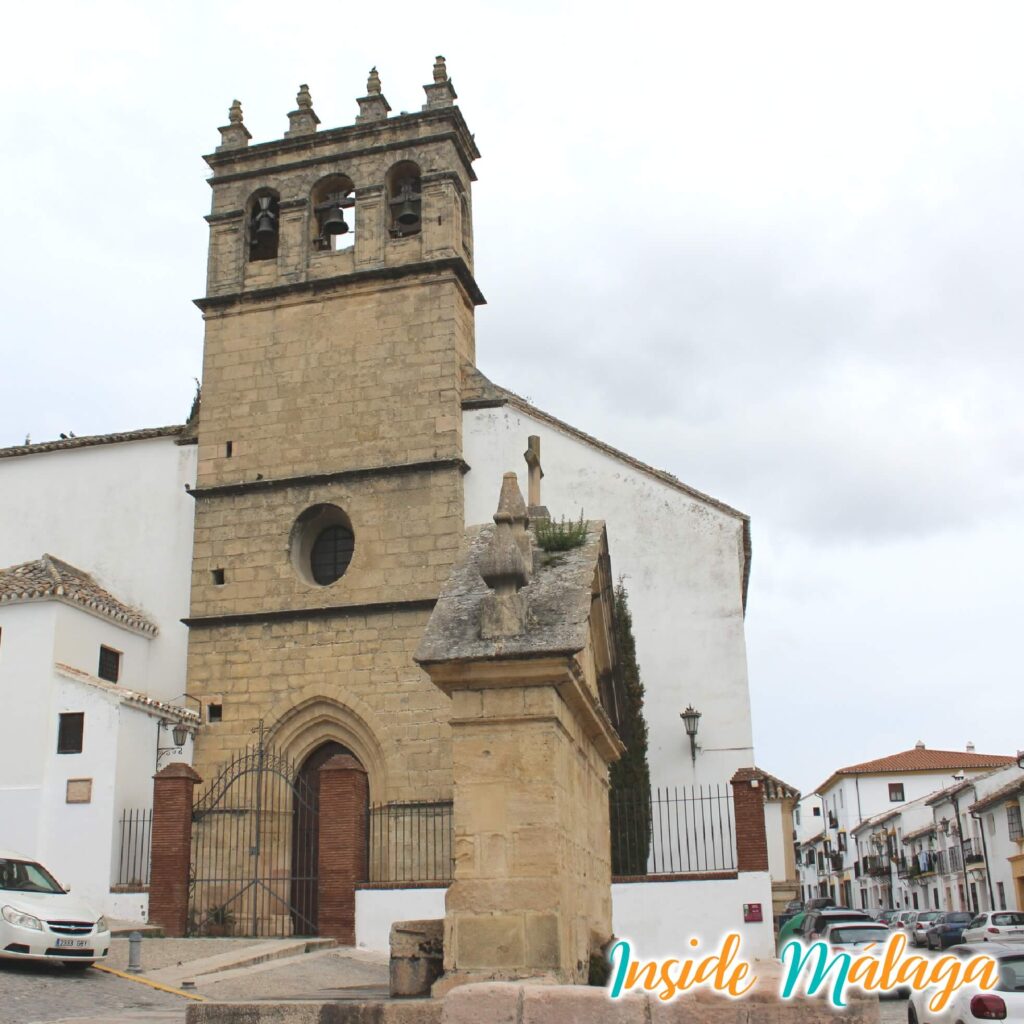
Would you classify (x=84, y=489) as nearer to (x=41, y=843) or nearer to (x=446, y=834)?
(x=41, y=843)

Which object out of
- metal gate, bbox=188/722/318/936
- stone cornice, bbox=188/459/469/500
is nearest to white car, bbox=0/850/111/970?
metal gate, bbox=188/722/318/936

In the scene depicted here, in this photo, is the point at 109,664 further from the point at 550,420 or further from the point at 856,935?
the point at 856,935

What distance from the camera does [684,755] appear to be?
706 inches

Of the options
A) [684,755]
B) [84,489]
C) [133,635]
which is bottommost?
[684,755]

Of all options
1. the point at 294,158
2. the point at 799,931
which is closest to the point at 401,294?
the point at 294,158

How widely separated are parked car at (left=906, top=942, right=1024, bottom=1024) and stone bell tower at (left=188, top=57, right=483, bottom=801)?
→ 862 centimetres

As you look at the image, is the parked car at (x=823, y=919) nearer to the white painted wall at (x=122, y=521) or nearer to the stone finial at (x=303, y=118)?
the white painted wall at (x=122, y=521)

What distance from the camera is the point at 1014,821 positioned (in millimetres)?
39219

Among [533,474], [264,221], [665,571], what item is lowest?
[533,474]

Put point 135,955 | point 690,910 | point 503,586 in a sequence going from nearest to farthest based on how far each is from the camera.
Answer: point 503,586, point 135,955, point 690,910

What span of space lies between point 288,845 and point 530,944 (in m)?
13.6

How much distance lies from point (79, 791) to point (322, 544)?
5542mm

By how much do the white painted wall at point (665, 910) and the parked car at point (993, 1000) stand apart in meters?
4.53

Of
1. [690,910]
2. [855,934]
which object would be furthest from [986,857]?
[690,910]
